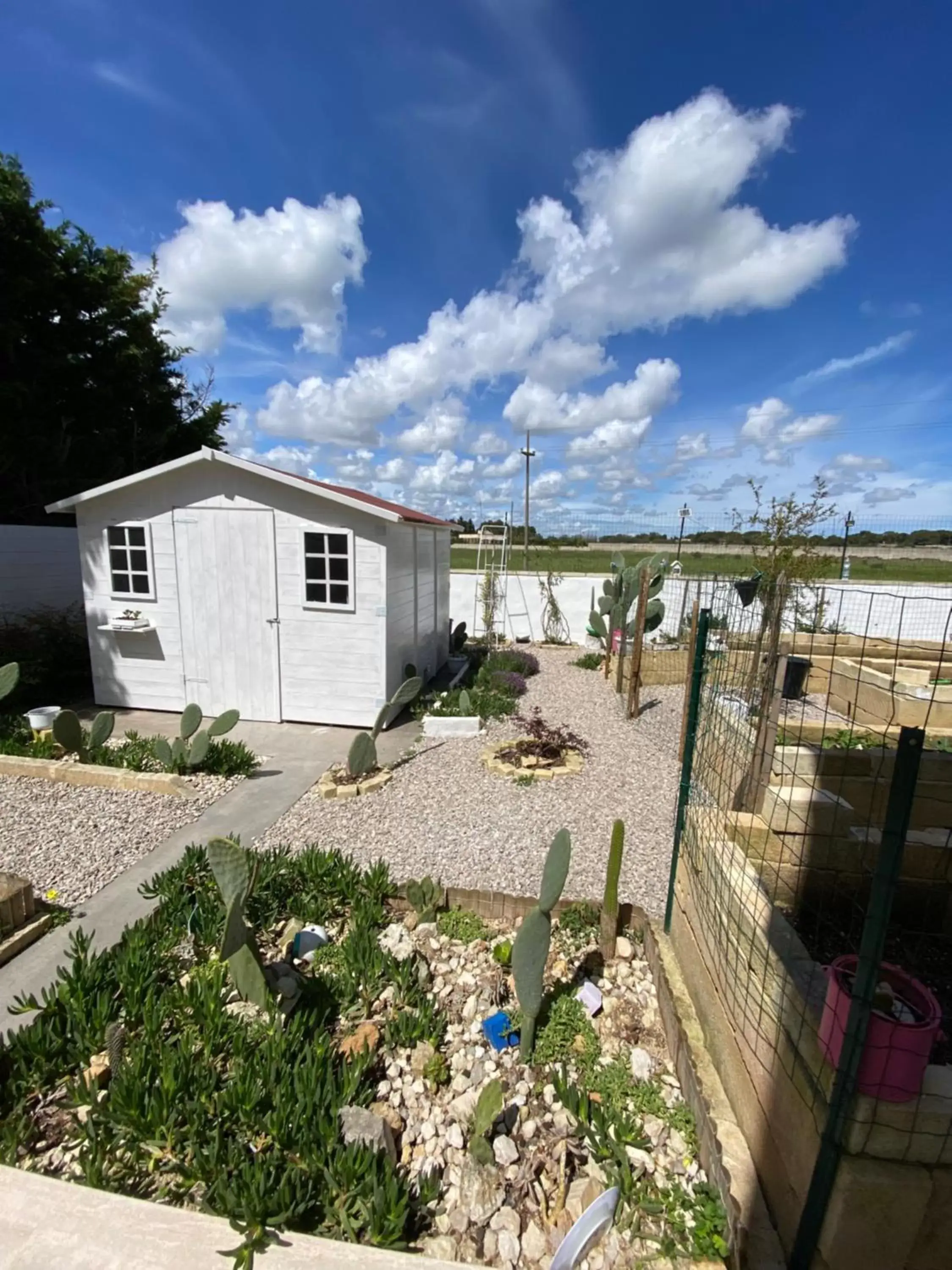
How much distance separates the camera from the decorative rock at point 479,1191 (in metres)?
1.74

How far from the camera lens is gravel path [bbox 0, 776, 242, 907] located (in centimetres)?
356

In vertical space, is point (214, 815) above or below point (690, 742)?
below

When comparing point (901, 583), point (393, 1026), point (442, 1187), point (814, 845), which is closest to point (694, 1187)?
point (442, 1187)

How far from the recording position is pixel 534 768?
5.24 meters

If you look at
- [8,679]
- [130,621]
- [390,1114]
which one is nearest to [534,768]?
[390,1114]

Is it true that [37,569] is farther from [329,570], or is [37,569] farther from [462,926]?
[462,926]

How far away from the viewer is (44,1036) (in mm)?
2113

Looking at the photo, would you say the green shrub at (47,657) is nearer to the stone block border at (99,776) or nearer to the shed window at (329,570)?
the stone block border at (99,776)

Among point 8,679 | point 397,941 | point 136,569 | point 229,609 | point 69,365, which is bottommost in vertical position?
point 397,941

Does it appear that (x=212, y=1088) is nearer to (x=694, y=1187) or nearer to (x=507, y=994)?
(x=507, y=994)

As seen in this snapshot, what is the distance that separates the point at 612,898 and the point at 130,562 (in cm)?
627

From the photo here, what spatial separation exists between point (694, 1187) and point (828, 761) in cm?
289

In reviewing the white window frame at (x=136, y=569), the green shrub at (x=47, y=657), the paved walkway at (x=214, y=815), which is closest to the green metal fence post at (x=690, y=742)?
the paved walkway at (x=214, y=815)

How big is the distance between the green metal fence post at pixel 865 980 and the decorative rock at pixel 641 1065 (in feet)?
2.41
